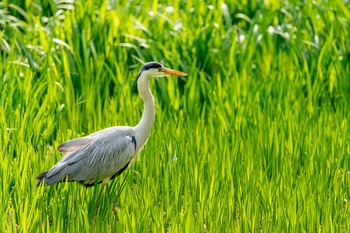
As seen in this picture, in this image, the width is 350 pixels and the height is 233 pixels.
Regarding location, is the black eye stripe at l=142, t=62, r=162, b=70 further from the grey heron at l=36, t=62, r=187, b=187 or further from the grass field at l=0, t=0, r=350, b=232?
the grass field at l=0, t=0, r=350, b=232

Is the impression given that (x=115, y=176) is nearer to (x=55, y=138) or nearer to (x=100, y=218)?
(x=100, y=218)

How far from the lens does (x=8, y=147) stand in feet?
15.5

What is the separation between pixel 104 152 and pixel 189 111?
1.43m

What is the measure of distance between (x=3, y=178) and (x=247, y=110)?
180 centimetres

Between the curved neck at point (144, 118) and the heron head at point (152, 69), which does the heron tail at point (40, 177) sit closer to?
the curved neck at point (144, 118)

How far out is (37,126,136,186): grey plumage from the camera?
13.6 feet

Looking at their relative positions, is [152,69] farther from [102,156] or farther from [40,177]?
[40,177]

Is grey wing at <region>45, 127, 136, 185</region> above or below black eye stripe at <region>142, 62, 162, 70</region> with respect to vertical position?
below

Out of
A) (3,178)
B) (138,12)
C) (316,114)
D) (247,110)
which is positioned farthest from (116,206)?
(138,12)

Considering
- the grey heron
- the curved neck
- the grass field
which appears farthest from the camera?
the curved neck

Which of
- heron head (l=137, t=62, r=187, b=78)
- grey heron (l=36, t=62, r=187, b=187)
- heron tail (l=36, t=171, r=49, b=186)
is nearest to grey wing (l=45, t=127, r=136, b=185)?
grey heron (l=36, t=62, r=187, b=187)

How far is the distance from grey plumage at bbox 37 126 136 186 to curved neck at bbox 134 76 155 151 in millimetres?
39

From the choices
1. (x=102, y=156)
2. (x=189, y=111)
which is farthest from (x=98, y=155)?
(x=189, y=111)

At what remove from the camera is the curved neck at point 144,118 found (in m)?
4.34
